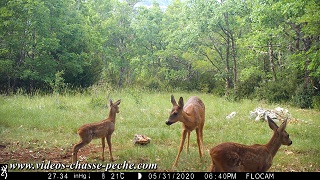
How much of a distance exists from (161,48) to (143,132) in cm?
2307

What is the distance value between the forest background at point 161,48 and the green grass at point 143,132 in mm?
3027

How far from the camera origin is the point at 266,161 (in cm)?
560

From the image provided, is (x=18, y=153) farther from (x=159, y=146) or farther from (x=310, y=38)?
(x=310, y=38)

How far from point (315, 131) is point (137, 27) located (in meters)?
22.4

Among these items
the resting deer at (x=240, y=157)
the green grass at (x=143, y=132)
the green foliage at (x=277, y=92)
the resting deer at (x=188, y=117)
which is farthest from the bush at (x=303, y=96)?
the resting deer at (x=240, y=157)

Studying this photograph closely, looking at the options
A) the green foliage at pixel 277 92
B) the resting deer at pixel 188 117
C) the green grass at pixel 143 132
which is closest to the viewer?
the resting deer at pixel 188 117

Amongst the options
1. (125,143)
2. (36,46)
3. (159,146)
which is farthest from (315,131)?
(36,46)

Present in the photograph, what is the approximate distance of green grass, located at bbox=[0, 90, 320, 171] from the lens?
7.75 meters

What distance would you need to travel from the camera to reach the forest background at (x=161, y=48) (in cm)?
1936

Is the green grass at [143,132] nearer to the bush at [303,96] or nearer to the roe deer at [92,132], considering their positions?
the roe deer at [92,132]

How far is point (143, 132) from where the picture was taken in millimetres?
10656

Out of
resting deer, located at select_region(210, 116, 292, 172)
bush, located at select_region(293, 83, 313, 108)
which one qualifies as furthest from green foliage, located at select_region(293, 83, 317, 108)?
resting deer, located at select_region(210, 116, 292, 172)

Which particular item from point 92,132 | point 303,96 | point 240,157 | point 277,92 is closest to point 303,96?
point 303,96

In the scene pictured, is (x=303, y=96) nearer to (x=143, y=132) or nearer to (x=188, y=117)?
(x=143, y=132)
